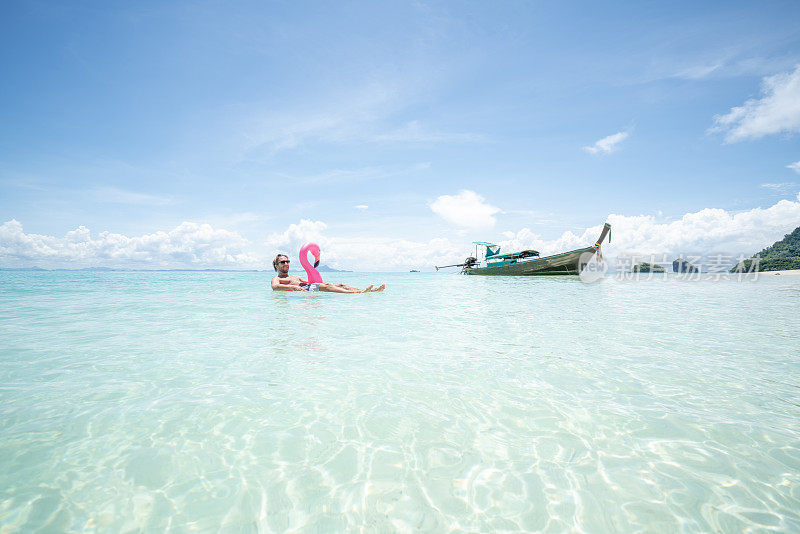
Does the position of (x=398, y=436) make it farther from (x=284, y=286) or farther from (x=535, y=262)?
(x=535, y=262)

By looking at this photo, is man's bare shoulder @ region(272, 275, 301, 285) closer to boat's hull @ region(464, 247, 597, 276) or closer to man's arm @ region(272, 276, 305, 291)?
man's arm @ region(272, 276, 305, 291)

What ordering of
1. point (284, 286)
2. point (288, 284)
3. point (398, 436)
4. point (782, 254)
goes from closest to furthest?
point (398, 436)
point (284, 286)
point (288, 284)
point (782, 254)

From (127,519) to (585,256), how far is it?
4233 centimetres

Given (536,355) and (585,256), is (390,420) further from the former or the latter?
(585,256)

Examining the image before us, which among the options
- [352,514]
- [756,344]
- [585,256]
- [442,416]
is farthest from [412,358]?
[585,256]

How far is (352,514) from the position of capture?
205 cm

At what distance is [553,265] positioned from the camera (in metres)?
38.6

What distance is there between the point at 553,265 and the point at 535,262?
78.2 inches

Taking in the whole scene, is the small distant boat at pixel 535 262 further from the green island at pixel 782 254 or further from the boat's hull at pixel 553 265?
the green island at pixel 782 254

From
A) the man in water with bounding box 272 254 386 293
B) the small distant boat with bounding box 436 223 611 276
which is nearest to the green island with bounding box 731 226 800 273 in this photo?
the small distant boat with bounding box 436 223 611 276

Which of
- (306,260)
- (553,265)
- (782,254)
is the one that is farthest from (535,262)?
(782,254)

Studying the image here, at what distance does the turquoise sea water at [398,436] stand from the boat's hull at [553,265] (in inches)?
1329

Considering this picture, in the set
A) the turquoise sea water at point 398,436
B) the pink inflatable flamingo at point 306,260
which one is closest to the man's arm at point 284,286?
the pink inflatable flamingo at point 306,260

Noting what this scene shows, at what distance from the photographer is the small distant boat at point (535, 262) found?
122 ft
